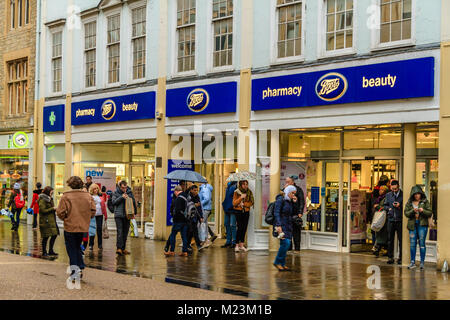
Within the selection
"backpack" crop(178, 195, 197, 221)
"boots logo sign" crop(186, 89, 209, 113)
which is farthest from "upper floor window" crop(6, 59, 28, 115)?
"backpack" crop(178, 195, 197, 221)

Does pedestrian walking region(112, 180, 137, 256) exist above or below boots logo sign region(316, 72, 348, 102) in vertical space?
below

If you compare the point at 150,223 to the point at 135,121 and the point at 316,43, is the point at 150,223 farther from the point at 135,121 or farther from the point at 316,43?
the point at 316,43

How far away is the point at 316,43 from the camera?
16828mm

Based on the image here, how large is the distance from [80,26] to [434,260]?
14841 mm

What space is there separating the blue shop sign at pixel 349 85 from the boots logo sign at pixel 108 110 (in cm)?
628

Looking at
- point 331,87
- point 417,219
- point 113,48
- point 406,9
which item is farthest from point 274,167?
point 113,48

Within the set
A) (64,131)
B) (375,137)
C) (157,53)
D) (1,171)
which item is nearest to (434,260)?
(375,137)

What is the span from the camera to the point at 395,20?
1529 centimetres

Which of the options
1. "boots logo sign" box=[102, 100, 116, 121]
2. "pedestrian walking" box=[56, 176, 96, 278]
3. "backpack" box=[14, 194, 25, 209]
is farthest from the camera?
"backpack" box=[14, 194, 25, 209]

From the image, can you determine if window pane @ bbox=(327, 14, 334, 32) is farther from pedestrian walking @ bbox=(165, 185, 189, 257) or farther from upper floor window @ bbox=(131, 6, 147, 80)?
upper floor window @ bbox=(131, 6, 147, 80)

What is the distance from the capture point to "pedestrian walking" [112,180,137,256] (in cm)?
1677

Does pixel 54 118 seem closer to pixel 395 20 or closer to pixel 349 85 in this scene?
pixel 349 85

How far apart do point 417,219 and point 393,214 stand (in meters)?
1.02

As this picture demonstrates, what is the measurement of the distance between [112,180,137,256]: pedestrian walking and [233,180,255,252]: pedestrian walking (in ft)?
8.44
